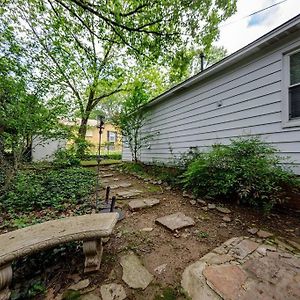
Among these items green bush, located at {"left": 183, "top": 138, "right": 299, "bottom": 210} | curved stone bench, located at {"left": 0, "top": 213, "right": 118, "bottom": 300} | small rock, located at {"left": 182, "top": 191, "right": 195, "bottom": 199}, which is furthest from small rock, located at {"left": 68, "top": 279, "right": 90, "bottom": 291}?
small rock, located at {"left": 182, "top": 191, "right": 195, "bottom": 199}

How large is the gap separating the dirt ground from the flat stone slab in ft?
0.42

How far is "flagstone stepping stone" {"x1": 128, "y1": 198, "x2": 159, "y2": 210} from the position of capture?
311cm

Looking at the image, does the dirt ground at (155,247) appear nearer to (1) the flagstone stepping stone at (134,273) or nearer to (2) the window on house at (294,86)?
(1) the flagstone stepping stone at (134,273)

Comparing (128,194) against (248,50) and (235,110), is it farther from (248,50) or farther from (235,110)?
(248,50)

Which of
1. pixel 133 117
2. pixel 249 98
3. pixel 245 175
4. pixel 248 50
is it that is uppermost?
pixel 248 50

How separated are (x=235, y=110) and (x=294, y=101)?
114 centimetres

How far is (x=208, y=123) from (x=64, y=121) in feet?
13.2

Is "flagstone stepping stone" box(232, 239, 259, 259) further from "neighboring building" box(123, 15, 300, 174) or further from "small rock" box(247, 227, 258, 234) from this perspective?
"neighboring building" box(123, 15, 300, 174)

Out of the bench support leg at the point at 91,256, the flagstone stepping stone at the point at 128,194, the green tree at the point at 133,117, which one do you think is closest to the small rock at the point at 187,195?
the flagstone stepping stone at the point at 128,194

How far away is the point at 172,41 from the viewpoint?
520 cm

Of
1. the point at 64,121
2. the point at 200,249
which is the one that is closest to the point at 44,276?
the point at 200,249

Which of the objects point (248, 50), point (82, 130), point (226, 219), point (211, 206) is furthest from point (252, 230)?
point (82, 130)

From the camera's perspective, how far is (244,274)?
1.53 m

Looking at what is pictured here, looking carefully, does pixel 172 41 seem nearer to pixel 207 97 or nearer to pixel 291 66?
pixel 207 97
